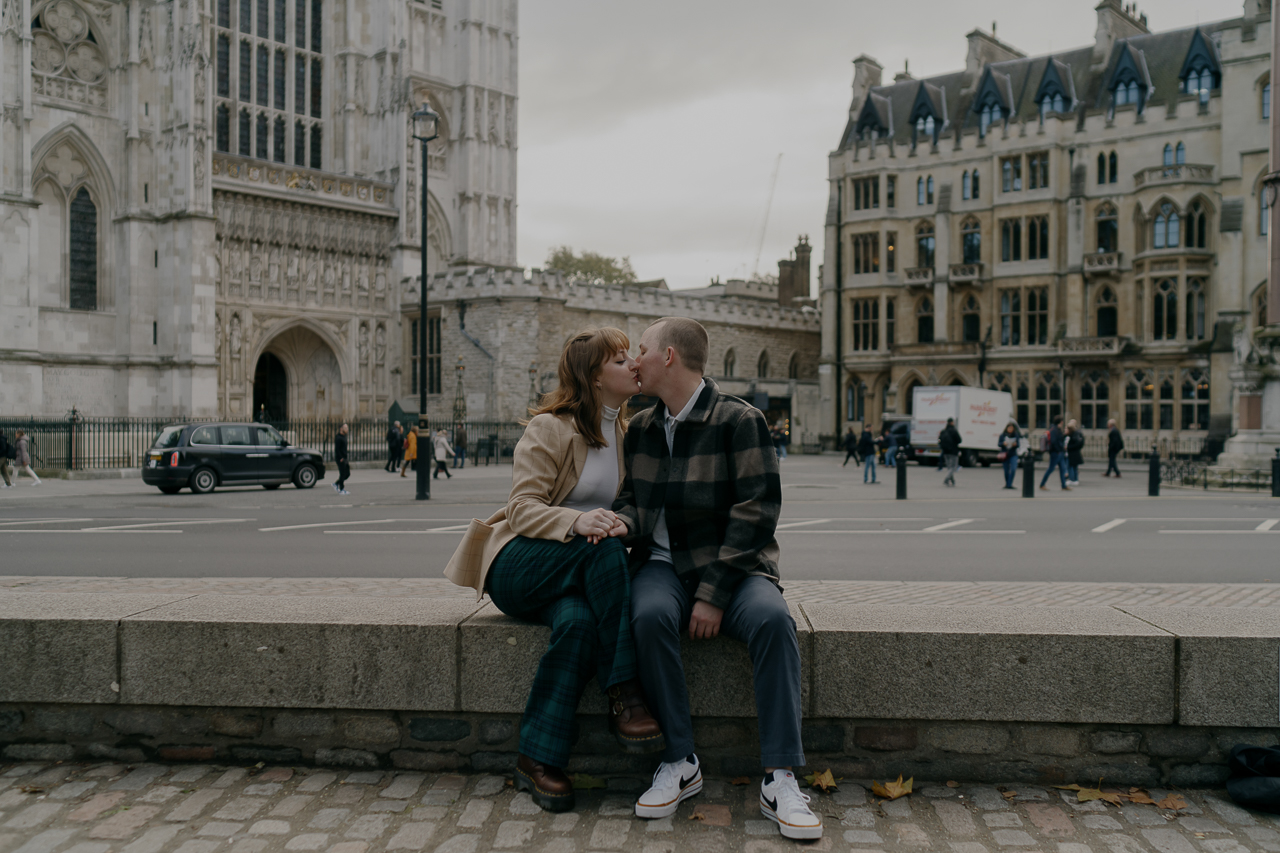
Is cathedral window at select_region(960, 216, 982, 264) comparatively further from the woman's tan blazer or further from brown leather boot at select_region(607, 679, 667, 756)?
brown leather boot at select_region(607, 679, 667, 756)

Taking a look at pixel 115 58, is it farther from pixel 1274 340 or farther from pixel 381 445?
pixel 1274 340

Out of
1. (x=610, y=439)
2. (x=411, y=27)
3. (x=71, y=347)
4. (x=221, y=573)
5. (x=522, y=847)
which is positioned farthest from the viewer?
(x=411, y=27)

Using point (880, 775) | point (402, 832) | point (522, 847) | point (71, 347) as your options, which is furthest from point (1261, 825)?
point (71, 347)

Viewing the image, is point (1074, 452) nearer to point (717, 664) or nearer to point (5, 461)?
point (717, 664)

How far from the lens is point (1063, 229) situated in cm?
4066

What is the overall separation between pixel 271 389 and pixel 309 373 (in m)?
2.21

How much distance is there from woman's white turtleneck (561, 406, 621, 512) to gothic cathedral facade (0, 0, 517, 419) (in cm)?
3405

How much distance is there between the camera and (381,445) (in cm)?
3575

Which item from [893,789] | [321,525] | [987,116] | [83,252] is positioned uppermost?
[987,116]

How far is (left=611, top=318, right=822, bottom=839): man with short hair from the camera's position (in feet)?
11.3

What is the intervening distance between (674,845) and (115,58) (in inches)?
1581

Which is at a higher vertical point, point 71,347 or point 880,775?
point 71,347

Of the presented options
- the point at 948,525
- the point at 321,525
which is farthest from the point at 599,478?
the point at 948,525

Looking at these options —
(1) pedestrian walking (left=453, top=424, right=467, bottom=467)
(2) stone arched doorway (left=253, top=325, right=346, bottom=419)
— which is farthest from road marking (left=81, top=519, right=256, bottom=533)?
(2) stone arched doorway (left=253, top=325, right=346, bottom=419)
